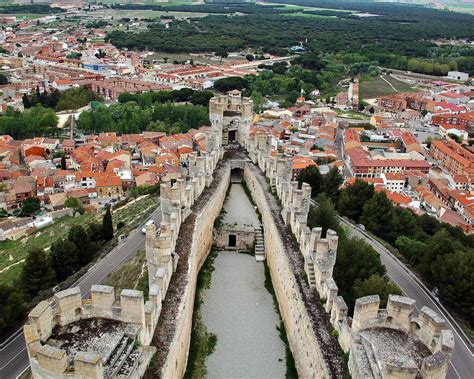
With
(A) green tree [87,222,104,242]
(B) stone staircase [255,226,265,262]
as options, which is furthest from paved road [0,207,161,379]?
(B) stone staircase [255,226,265,262]

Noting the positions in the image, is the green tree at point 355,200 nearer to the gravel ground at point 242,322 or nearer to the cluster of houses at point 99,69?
the gravel ground at point 242,322

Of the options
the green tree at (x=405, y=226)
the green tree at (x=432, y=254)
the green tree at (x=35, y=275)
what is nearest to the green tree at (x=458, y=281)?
the green tree at (x=432, y=254)

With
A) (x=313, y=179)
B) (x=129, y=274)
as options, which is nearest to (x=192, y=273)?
(x=129, y=274)

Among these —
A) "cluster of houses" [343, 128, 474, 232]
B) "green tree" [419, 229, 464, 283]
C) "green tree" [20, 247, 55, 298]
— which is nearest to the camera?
"green tree" [419, 229, 464, 283]

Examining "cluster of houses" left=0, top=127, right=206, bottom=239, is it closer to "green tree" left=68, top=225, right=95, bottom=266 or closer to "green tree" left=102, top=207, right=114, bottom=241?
"green tree" left=102, top=207, right=114, bottom=241

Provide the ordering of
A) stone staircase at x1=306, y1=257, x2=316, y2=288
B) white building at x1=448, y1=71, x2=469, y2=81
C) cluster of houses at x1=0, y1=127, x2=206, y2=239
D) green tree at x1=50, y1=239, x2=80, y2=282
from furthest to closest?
white building at x1=448, y1=71, x2=469, y2=81, cluster of houses at x1=0, y1=127, x2=206, y2=239, green tree at x1=50, y1=239, x2=80, y2=282, stone staircase at x1=306, y1=257, x2=316, y2=288

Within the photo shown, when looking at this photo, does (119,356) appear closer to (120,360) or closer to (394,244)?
(120,360)


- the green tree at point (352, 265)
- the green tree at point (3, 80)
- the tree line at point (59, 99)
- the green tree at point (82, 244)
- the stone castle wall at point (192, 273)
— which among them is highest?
the stone castle wall at point (192, 273)
